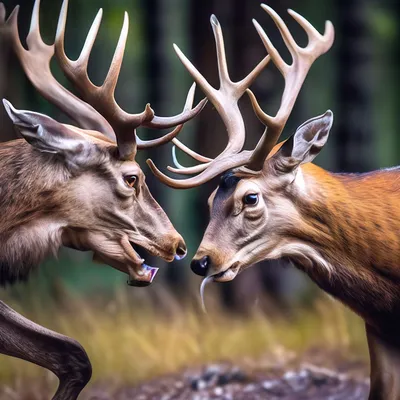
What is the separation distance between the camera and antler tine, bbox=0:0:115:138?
255 inches

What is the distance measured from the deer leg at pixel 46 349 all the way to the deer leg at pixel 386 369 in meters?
1.66

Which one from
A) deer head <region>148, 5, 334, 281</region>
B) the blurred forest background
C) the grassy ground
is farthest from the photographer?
the blurred forest background

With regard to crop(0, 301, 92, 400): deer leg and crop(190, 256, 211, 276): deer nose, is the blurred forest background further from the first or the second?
crop(190, 256, 211, 276): deer nose

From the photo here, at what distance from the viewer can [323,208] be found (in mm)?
6219

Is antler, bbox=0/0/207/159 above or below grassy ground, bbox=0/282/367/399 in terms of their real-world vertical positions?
above

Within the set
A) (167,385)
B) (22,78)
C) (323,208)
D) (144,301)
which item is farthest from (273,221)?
(22,78)

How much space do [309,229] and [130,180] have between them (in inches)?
41.1

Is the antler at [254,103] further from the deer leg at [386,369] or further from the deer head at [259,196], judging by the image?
the deer leg at [386,369]

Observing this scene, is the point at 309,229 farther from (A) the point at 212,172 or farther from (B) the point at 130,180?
(B) the point at 130,180

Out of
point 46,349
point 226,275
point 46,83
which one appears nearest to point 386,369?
point 226,275

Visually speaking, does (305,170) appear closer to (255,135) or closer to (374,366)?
(374,366)

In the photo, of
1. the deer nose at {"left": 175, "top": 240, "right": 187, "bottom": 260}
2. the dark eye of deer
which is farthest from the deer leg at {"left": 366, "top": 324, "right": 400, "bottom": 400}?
the deer nose at {"left": 175, "top": 240, "right": 187, "bottom": 260}

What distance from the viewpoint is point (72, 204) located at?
592cm

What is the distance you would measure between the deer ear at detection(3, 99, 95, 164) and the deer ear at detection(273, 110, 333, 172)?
1084 mm
